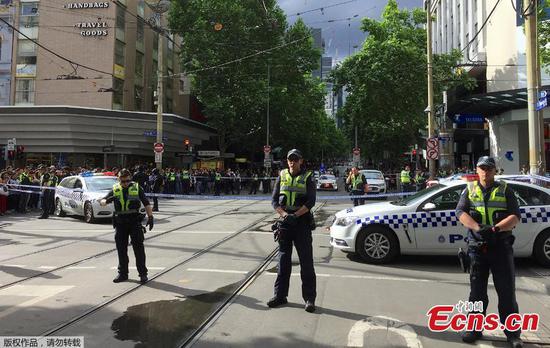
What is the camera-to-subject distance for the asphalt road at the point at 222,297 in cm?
498

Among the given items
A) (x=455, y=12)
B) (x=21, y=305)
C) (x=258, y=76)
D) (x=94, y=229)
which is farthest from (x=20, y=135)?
(x=455, y=12)

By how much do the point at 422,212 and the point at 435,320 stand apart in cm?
336

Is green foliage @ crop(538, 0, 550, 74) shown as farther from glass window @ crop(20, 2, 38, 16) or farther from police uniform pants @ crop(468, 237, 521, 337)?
glass window @ crop(20, 2, 38, 16)

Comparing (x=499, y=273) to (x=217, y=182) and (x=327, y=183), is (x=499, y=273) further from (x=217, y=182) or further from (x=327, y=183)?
(x=327, y=183)

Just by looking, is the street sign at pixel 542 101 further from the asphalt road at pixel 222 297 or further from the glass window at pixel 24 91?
the glass window at pixel 24 91

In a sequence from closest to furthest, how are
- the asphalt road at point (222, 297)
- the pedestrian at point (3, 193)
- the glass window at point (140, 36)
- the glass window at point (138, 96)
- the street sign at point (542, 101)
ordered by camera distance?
the asphalt road at point (222, 297), the street sign at point (542, 101), the pedestrian at point (3, 193), the glass window at point (140, 36), the glass window at point (138, 96)

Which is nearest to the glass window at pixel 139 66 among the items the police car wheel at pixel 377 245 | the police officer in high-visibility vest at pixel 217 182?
the police officer in high-visibility vest at pixel 217 182

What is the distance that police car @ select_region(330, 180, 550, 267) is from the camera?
8203 millimetres

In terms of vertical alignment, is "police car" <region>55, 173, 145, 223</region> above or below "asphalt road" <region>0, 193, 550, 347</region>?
above

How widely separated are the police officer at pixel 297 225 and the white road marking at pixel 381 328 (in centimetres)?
70

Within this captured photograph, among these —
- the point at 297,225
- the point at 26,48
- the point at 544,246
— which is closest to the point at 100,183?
the point at 297,225

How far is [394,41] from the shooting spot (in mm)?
28609

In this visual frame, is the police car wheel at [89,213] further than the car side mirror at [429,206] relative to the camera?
Yes

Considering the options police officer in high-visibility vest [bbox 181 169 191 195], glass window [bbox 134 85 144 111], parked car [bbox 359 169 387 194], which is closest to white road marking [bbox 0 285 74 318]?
parked car [bbox 359 169 387 194]
